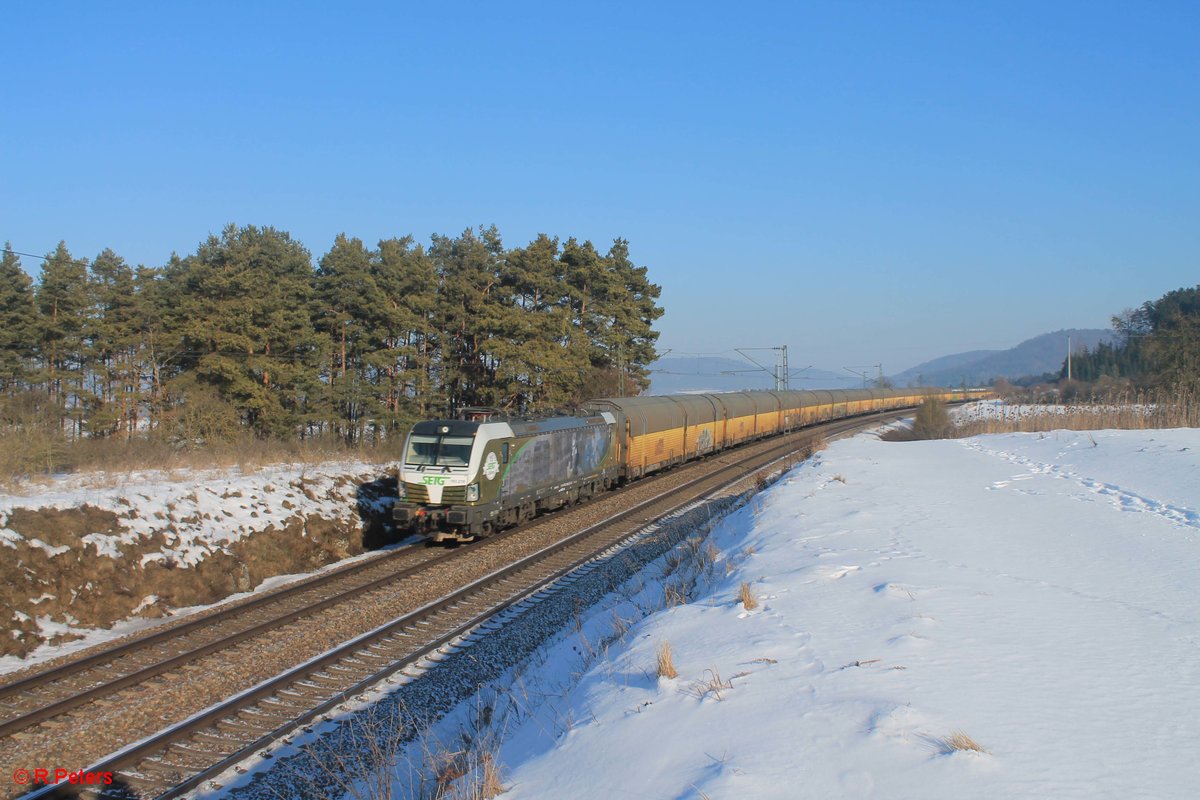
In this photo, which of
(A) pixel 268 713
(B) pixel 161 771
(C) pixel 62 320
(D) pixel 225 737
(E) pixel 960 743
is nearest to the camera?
(E) pixel 960 743

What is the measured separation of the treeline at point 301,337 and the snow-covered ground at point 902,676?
2889cm

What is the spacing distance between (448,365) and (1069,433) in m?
29.2

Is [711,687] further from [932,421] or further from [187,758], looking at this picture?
[932,421]

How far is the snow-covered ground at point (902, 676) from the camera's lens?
446 cm

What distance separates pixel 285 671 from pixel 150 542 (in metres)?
5.72

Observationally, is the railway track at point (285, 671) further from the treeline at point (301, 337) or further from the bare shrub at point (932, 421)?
the bare shrub at point (932, 421)

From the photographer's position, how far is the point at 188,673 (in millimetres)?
10031

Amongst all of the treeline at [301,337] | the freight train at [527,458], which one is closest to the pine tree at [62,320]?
the treeline at [301,337]

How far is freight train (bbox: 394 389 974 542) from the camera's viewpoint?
58.4ft

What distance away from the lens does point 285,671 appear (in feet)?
33.3

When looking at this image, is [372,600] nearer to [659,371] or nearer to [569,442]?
[569,442]

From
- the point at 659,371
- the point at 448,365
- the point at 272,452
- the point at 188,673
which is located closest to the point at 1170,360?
the point at 659,371

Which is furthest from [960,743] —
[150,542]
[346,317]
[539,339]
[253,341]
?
[346,317]

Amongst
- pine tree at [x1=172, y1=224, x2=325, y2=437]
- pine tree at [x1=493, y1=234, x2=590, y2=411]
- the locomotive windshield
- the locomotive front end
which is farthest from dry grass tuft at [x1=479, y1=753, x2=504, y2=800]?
pine tree at [x1=172, y1=224, x2=325, y2=437]
